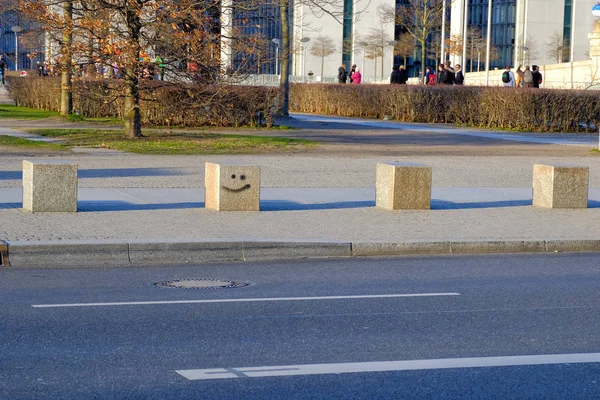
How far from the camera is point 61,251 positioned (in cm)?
1100

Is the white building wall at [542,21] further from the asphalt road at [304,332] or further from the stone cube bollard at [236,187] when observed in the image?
the asphalt road at [304,332]

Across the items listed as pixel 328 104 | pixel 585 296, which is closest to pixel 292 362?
pixel 585 296

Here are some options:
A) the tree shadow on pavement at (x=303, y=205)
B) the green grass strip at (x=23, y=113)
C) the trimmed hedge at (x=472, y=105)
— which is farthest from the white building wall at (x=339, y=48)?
the tree shadow on pavement at (x=303, y=205)

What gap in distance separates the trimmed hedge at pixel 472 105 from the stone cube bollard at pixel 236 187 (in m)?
20.3

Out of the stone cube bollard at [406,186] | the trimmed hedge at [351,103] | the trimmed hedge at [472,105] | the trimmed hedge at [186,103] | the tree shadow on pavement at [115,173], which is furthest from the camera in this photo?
the trimmed hedge at [472,105]

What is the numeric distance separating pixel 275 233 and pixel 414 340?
510cm

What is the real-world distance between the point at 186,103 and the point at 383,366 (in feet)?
72.9

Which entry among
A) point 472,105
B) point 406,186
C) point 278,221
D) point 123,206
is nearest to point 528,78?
point 472,105

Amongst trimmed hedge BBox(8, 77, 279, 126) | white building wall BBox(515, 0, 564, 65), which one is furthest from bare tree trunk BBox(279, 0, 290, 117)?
white building wall BBox(515, 0, 564, 65)

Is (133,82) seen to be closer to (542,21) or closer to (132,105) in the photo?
(132,105)

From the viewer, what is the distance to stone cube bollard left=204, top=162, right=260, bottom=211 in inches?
556

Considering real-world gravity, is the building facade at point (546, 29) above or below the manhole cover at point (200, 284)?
above

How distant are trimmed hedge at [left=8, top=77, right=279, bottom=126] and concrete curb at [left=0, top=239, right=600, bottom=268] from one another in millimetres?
14817

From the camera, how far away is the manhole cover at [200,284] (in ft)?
31.6
